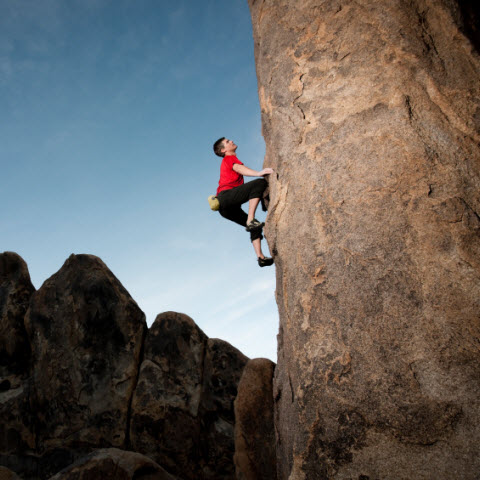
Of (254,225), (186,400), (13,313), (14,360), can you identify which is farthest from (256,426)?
(13,313)

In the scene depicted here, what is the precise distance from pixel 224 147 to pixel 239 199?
0.79 meters

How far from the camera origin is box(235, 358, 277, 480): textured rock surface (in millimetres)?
3762

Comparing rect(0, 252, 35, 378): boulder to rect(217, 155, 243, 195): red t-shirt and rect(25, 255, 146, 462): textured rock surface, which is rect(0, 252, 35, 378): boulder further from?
rect(217, 155, 243, 195): red t-shirt

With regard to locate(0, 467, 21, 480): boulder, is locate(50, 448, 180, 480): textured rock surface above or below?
below

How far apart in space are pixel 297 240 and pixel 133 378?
5.51m

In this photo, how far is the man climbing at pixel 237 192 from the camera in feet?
11.1

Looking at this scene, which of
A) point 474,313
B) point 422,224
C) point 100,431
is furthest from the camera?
point 100,431

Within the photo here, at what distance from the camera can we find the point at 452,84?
2.15m

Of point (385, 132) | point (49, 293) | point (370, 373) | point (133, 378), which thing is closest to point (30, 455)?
point (133, 378)

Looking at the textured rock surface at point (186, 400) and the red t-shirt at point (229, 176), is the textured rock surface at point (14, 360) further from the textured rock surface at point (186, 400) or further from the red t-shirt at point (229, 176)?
the red t-shirt at point (229, 176)

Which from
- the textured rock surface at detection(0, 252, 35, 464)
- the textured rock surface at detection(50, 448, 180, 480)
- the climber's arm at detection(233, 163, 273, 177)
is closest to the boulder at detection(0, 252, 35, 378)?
the textured rock surface at detection(0, 252, 35, 464)

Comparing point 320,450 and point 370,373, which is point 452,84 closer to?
point 370,373

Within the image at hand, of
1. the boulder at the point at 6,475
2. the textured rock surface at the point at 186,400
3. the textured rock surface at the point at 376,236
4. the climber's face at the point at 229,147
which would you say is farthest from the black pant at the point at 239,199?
the textured rock surface at the point at 186,400

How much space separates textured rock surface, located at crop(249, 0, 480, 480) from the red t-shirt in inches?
44.7
